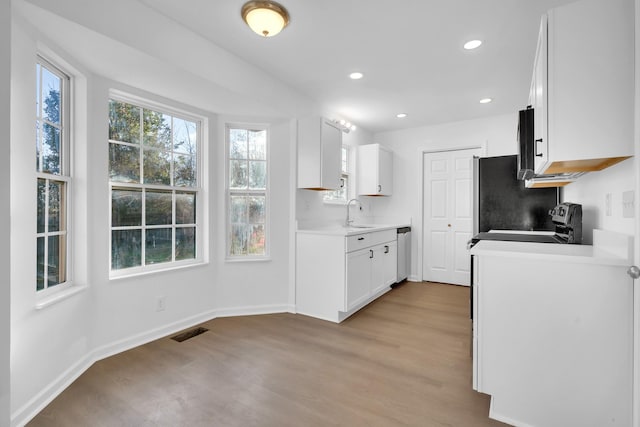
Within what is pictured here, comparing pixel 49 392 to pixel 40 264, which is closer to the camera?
pixel 49 392

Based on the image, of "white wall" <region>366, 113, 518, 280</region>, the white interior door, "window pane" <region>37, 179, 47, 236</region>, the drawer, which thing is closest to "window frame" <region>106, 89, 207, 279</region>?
"window pane" <region>37, 179, 47, 236</region>

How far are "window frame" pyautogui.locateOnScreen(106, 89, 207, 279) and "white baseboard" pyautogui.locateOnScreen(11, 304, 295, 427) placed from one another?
53 centimetres

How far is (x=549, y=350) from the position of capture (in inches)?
59.2

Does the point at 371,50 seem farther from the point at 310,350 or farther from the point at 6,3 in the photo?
the point at 310,350

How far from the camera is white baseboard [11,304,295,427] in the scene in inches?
66.6

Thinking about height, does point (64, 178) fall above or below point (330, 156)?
below

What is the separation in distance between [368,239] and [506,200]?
156 centimetres

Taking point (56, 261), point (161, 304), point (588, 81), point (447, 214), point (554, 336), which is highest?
point (588, 81)

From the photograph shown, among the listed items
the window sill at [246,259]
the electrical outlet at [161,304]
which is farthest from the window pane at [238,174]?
the electrical outlet at [161,304]

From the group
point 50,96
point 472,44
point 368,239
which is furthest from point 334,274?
point 50,96

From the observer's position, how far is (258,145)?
3.46 m

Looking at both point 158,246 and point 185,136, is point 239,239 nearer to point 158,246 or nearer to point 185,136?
point 158,246

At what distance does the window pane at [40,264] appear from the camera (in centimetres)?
192

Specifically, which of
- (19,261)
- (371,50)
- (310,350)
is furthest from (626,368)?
(19,261)
